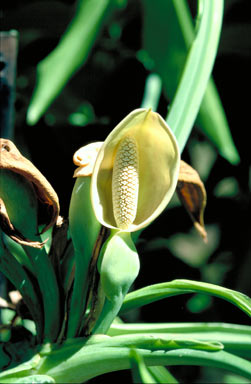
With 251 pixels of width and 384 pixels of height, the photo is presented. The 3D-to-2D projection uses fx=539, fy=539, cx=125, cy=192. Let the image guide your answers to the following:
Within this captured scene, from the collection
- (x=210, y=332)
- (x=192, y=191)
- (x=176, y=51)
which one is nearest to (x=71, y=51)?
(x=176, y=51)

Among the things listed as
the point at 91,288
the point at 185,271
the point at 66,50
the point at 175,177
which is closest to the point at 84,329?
the point at 91,288

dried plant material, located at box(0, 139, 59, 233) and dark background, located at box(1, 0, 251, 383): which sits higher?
dried plant material, located at box(0, 139, 59, 233)

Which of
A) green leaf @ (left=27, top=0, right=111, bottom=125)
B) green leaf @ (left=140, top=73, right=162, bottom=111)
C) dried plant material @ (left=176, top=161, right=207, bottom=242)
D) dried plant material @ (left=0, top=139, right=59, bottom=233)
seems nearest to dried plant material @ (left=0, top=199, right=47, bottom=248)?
dried plant material @ (left=0, top=139, right=59, bottom=233)

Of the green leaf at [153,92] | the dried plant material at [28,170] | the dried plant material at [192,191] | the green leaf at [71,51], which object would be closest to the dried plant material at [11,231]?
the dried plant material at [28,170]

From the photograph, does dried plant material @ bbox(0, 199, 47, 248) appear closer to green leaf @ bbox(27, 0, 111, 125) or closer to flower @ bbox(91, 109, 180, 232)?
flower @ bbox(91, 109, 180, 232)

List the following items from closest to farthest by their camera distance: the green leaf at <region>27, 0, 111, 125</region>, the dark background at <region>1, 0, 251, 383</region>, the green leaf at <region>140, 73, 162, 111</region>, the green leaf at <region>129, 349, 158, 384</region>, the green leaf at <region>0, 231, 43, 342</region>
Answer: the green leaf at <region>129, 349, 158, 384</region>
the green leaf at <region>0, 231, 43, 342</region>
the green leaf at <region>27, 0, 111, 125</region>
the green leaf at <region>140, 73, 162, 111</region>
the dark background at <region>1, 0, 251, 383</region>

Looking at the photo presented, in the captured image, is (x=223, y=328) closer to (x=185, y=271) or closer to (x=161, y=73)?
(x=161, y=73)
